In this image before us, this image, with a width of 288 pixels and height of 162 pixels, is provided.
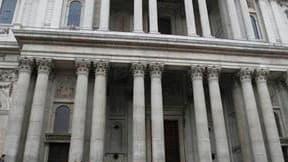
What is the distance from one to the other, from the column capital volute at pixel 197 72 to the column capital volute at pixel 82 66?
6.71 metres

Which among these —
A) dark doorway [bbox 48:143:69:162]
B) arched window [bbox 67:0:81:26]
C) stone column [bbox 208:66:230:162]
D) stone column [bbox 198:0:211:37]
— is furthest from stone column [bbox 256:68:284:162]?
arched window [bbox 67:0:81:26]

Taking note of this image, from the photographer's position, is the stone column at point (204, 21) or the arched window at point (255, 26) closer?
the stone column at point (204, 21)

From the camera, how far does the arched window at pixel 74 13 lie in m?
20.8

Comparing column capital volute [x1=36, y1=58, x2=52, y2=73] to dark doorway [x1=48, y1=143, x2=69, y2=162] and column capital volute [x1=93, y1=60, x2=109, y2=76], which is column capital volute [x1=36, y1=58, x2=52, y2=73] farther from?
dark doorway [x1=48, y1=143, x2=69, y2=162]

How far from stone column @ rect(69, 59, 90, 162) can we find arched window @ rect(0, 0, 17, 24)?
7820mm

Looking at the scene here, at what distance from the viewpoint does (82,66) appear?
17.5m

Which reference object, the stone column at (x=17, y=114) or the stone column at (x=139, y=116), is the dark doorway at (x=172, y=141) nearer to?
the stone column at (x=139, y=116)

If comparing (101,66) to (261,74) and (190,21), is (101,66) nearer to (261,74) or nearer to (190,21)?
(190,21)

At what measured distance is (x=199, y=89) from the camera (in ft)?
59.2

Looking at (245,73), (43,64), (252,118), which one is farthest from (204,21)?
(43,64)

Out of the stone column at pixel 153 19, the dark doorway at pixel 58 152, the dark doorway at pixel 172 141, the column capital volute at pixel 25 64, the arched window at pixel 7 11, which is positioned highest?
the arched window at pixel 7 11

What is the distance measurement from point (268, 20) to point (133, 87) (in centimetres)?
1336

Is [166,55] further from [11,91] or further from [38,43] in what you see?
[11,91]

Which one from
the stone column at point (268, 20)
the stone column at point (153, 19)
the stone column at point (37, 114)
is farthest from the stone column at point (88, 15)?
the stone column at point (268, 20)
